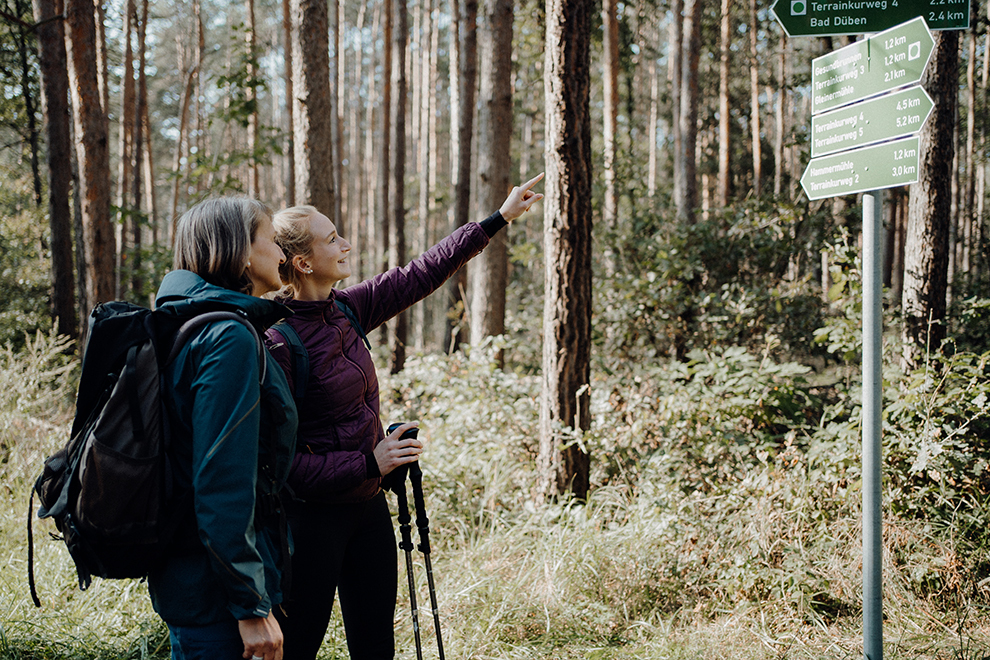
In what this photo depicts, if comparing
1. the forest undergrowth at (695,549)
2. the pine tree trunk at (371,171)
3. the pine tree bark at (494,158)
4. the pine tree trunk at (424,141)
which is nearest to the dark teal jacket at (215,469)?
the forest undergrowth at (695,549)

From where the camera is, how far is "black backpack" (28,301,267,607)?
155 centimetres

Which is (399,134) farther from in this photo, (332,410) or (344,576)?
(344,576)

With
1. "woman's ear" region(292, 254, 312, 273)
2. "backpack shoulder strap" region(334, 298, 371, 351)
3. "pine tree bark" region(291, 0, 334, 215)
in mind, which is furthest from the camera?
"pine tree bark" region(291, 0, 334, 215)

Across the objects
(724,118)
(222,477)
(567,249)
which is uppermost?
(724,118)

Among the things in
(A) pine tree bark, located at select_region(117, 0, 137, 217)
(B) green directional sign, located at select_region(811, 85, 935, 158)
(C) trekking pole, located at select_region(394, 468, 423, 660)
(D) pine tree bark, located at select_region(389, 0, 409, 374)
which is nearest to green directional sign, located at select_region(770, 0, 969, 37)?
(B) green directional sign, located at select_region(811, 85, 935, 158)

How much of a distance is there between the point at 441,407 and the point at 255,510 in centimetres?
421

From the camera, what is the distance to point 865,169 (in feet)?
7.66

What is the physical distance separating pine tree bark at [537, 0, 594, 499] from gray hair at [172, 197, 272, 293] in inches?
114

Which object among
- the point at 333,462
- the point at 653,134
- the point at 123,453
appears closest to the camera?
the point at 123,453

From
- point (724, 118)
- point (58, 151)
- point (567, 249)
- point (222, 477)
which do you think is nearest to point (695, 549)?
point (567, 249)

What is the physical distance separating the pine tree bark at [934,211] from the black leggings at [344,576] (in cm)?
442

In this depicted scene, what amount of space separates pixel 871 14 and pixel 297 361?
8.58ft

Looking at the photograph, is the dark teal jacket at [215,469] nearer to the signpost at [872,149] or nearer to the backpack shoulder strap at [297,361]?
the backpack shoulder strap at [297,361]

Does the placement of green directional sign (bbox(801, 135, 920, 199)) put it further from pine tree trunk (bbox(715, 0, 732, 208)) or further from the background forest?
pine tree trunk (bbox(715, 0, 732, 208))
